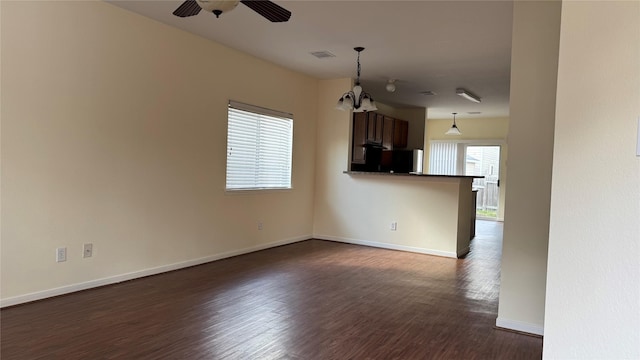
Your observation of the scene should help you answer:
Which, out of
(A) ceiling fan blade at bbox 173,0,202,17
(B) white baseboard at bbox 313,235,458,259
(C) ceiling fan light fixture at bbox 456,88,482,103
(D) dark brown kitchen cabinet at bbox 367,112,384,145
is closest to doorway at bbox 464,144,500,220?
(C) ceiling fan light fixture at bbox 456,88,482,103

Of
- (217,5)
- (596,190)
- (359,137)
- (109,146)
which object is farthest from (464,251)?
(217,5)

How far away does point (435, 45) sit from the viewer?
4633 mm

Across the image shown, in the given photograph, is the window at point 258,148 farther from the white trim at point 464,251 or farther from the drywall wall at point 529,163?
the drywall wall at point 529,163

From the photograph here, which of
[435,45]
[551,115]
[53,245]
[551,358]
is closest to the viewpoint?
[551,358]

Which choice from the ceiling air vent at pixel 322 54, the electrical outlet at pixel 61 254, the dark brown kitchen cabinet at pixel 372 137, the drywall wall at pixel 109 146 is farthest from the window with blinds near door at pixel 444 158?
the electrical outlet at pixel 61 254

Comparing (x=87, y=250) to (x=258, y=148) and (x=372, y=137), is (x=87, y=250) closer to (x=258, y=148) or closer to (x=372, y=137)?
(x=258, y=148)

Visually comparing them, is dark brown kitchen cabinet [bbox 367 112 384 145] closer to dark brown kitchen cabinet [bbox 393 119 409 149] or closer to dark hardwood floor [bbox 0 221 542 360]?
dark brown kitchen cabinet [bbox 393 119 409 149]

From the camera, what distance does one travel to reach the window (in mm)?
5239

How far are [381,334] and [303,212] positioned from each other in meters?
3.80

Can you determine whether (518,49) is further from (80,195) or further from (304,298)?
(80,195)

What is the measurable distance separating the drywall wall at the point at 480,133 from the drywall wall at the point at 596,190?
29.8 ft

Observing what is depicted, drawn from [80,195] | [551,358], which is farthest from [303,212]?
[551,358]

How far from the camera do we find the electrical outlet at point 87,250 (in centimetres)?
366

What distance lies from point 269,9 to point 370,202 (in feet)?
13.6
